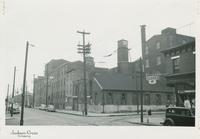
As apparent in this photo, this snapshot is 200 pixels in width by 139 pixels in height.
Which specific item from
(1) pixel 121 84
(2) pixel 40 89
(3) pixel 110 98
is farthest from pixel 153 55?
(2) pixel 40 89

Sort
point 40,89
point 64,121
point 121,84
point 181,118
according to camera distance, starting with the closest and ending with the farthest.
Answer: point 181,118
point 64,121
point 121,84
point 40,89

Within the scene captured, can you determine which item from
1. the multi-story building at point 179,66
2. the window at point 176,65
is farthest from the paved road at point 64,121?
the window at point 176,65

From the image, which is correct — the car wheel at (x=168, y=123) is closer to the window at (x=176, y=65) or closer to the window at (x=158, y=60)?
the window at (x=176, y=65)

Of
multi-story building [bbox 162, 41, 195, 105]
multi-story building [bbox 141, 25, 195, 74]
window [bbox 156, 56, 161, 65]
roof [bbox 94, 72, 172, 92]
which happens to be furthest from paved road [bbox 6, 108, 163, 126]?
window [bbox 156, 56, 161, 65]

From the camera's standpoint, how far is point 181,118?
8797mm

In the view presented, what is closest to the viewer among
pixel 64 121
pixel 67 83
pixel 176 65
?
pixel 64 121

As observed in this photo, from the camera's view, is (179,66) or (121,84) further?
(121,84)

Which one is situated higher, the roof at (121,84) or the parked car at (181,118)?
the roof at (121,84)

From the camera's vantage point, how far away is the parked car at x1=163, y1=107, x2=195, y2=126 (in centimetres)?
755

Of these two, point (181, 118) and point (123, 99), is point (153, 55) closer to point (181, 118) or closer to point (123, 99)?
point (123, 99)

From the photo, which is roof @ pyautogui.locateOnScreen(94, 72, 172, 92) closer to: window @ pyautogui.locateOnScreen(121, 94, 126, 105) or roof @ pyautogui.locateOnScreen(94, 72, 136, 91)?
roof @ pyautogui.locateOnScreen(94, 72, 136, 91)

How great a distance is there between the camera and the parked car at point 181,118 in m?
7.55

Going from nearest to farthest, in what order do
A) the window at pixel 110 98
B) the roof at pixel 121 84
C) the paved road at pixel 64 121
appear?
the paved road at pixel 64 121 < the window at pixel 110 98 < the roof at pixel 121 84

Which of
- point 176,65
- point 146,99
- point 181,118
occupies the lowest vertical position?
point 146,99
